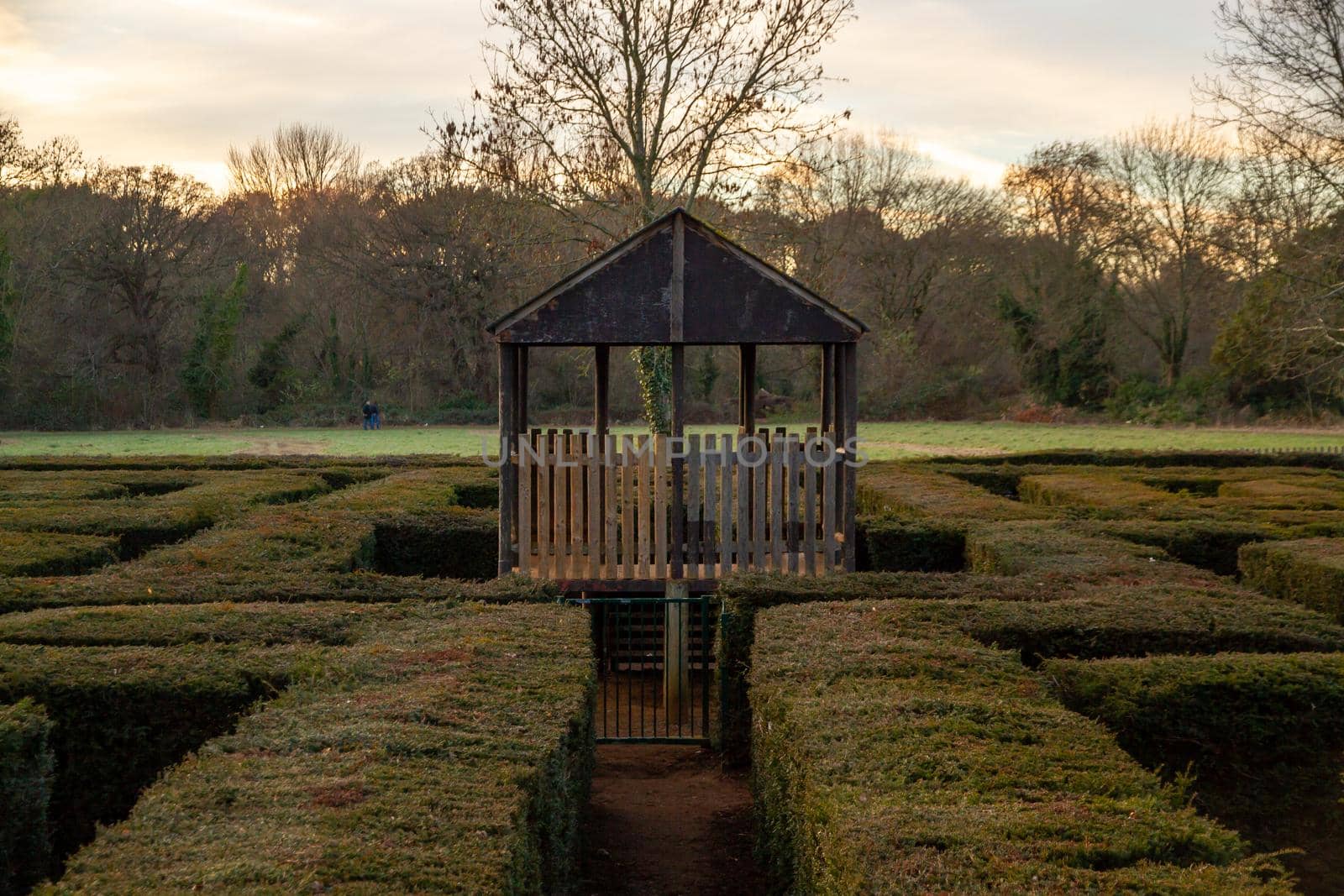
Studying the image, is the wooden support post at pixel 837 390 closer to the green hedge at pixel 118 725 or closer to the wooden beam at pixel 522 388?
the wooden beam at pixel 522 388

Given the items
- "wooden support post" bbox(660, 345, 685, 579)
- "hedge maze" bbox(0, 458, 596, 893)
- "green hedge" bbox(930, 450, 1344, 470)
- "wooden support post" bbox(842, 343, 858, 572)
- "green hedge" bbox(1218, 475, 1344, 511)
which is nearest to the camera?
"hedge maze" bbox(0, 458, 596, 893)

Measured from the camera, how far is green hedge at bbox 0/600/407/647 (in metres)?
7.62

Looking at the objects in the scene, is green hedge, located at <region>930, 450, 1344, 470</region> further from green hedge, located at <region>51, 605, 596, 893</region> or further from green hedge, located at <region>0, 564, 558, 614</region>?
green hedge, located at <region>51, 605, 596, 893</region>

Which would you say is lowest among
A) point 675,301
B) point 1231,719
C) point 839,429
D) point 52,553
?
point 1231,719

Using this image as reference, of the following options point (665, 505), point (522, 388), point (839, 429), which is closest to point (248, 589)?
point (665, 505)

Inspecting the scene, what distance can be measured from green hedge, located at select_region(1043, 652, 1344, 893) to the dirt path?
91.7 inches

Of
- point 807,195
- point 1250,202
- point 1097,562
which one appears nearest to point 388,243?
point 807,195

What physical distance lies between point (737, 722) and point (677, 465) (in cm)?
313

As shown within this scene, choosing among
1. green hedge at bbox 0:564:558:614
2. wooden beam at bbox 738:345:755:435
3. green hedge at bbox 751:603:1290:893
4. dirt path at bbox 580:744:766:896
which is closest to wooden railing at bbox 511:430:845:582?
green hedge at bbox 0:564:558:614

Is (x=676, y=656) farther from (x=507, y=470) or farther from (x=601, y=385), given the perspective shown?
(x=601, y=385)

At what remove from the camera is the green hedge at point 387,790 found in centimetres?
393

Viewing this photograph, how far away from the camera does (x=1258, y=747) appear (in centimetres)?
650

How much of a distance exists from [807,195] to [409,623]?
4324cm

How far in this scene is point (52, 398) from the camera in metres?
49.8
